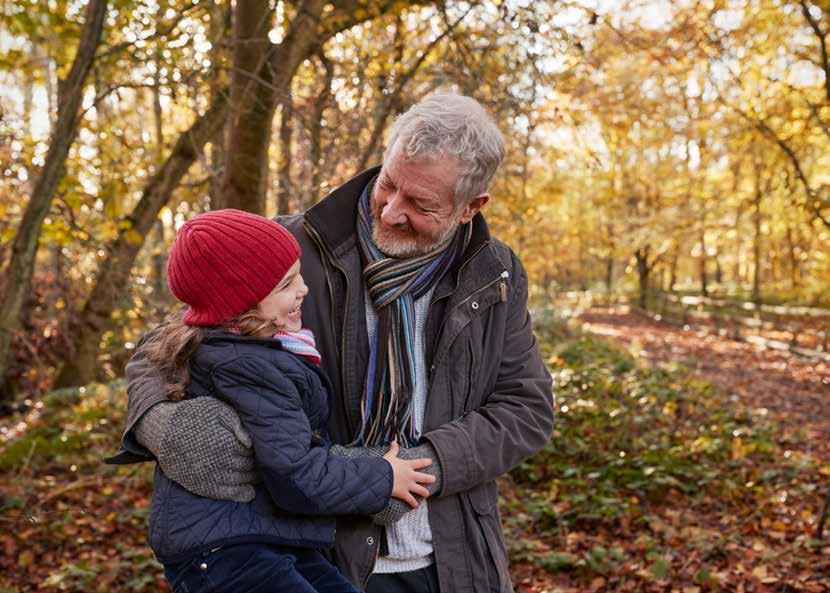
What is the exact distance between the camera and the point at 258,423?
1.68 meters

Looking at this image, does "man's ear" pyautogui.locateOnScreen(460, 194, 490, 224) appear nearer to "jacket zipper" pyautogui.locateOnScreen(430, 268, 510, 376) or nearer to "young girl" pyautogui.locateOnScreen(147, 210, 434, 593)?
"jacket zipper" pyautogui.locateOnScreen(430, 268, 510, 376)

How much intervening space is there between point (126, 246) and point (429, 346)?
700 cm

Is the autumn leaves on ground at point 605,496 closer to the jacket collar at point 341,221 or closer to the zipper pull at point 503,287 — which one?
the jacket collar at point 341,221

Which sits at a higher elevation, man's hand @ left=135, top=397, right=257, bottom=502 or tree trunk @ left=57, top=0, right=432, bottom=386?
tree trunk @ left=57, top=0, right=432, bottom=386

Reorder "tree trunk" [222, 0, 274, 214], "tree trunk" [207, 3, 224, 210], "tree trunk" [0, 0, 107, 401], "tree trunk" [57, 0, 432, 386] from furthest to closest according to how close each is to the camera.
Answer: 1. "tree trunk" [207, 3, 224, 210]
2. "tree trunk" [57, 0, 432, 386]
3. "tree trunk" [222, 0, 274, 214]
4. "tree trunk" [0, 0, 107, 401]

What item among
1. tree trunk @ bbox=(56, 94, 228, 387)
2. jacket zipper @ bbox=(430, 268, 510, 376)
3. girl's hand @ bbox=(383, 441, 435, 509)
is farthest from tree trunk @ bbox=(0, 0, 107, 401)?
girl's hand @ bbox=(383, 441, 435, 509)

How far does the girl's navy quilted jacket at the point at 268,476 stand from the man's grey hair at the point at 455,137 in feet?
2.34

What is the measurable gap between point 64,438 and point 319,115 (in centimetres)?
456

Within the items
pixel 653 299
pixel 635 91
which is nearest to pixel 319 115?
pixel 635 91

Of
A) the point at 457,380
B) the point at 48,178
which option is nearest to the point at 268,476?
the point at 457,380

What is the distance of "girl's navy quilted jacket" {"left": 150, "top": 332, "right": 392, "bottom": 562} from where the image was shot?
1.67m

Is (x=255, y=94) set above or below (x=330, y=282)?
above

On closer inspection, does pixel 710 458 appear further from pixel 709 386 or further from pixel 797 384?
pixel 797 384

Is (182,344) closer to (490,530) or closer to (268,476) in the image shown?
(268,476)
